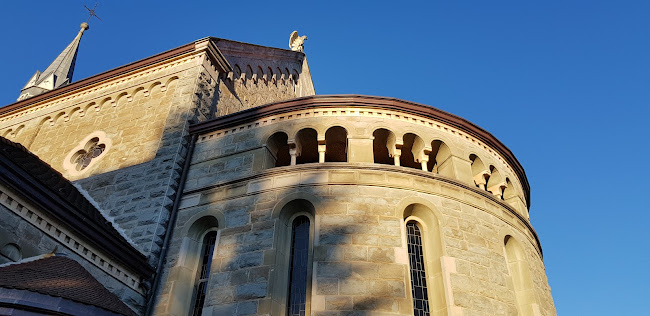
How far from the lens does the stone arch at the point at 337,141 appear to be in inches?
485

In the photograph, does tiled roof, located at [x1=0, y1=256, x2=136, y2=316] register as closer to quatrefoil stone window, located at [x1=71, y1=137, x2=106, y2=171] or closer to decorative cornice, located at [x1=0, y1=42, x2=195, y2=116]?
quatrefoil stone window, located at [x1=71, y1=137, x2=106, y2=171]

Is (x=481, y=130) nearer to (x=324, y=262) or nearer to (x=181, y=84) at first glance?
(x=324, y=262)

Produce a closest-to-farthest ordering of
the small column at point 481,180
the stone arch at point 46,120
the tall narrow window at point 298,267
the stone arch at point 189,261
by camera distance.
→ the tall narrow window at point 298,267, the stone arch at point 189,261, the small column at point 481,180, the stone arch at point 46,120

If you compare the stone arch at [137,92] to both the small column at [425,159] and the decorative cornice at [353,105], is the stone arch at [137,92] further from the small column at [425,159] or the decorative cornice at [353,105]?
the small column at [425,159]

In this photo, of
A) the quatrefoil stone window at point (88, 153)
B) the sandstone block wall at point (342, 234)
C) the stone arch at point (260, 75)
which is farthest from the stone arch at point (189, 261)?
the stone arch at point (260, 75)

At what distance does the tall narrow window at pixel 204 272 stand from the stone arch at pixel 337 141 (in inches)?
143

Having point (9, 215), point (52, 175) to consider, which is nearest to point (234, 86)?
point (52, 175)

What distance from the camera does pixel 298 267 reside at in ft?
33.9

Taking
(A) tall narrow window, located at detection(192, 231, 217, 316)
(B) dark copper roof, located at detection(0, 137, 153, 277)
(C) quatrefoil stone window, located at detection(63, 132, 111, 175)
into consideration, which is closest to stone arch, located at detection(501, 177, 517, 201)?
(A) tall narrow window, located at detection(192, 231, 217, 316)

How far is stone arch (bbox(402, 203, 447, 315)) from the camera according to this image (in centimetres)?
984

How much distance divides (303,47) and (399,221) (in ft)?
60.2

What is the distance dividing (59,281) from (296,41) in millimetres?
21360

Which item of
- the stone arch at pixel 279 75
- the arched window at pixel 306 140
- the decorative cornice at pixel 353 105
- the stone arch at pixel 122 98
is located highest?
the stone arch at pixel 279 75

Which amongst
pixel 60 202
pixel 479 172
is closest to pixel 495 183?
pixel 479 172
